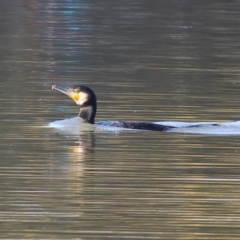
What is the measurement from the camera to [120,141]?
583 inches

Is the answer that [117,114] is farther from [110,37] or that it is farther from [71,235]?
[110,37]

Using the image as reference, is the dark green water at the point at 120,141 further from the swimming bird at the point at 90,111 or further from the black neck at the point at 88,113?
the black neck at the point at 88,113

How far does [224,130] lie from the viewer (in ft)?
50.5

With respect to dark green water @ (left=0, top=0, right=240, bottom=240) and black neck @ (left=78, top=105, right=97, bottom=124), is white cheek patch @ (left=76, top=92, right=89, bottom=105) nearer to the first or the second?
black neck @ (left=78, top=105, right=97, bottom=124)

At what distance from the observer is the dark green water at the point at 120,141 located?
34.7 ft

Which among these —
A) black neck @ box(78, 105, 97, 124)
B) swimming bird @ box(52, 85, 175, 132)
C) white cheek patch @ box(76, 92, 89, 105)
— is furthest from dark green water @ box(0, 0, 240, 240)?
black neck @ box(78, 105, 97, 124)

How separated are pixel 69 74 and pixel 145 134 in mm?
6549

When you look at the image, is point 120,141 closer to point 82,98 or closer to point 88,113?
point 88,113

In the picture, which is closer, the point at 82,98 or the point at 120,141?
the point at 120,141

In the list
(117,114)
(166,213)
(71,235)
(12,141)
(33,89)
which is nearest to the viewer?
(71,235)

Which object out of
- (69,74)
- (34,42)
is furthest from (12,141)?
(34,42)

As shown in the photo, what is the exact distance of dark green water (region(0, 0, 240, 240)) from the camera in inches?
416

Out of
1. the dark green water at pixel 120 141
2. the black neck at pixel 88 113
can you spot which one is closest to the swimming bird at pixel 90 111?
the black neck at pixel 88 113

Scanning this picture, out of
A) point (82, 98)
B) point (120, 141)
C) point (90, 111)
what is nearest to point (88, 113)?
point (90, 111)
